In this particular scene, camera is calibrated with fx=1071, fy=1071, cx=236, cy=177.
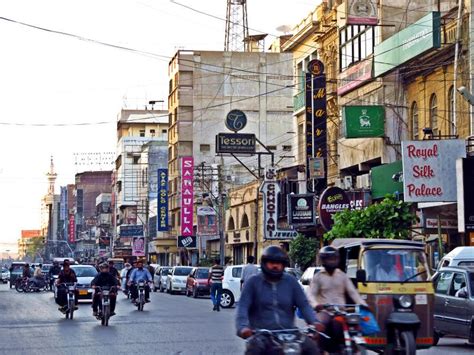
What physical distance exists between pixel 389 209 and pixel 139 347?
17.2 m

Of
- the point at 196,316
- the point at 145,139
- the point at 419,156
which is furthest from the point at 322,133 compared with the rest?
the point at 145,139

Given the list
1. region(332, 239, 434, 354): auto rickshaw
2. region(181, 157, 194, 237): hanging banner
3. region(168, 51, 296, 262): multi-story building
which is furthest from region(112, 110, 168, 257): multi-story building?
region(332, 239, 434, 354): auto rickshaw

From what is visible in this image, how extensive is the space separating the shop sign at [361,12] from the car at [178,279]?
18.9 m

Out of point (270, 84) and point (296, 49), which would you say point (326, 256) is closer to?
point (296, 49)

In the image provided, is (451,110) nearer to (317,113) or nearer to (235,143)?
(317,113)

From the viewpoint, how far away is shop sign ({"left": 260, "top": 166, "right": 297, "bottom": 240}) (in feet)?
190

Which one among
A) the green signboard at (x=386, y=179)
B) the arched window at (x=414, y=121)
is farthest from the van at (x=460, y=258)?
the arched window at (x=414, y=121)

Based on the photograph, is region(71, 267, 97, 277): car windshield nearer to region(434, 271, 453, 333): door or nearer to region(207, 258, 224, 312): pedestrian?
region(207, 258, 224, 312): pedestrian

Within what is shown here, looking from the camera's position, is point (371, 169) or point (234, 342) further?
point (371, 169)

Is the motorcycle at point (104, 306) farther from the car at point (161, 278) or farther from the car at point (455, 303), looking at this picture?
the car at point (161, 278)

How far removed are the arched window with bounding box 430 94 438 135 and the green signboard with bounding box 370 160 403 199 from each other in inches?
79.0

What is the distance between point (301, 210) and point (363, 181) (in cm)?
618

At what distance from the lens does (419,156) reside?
119 feet

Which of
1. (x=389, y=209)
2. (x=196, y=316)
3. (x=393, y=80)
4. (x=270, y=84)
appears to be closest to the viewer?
(x=196, y=316)
